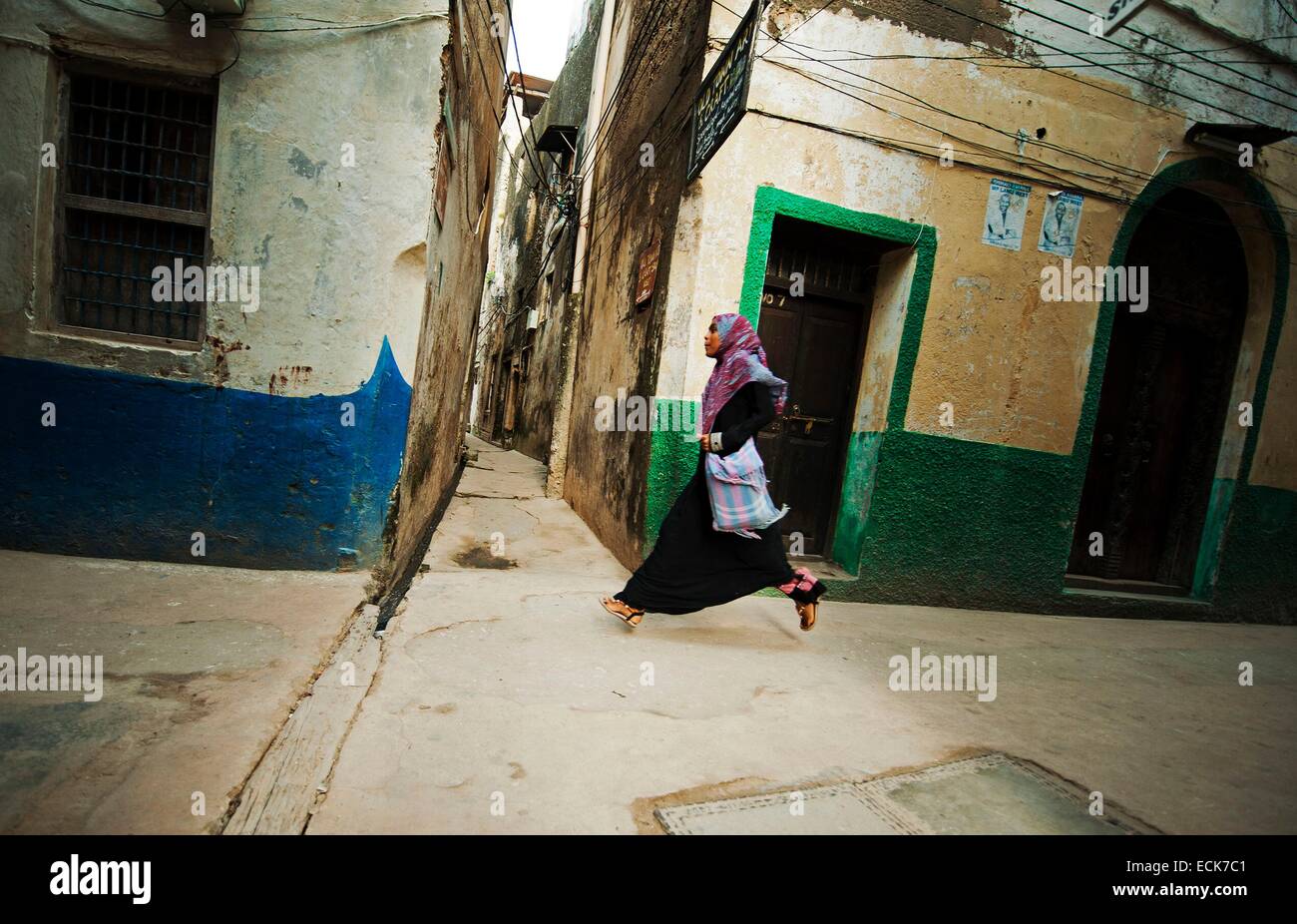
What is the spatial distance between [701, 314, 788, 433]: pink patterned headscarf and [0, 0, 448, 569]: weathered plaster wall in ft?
6.19

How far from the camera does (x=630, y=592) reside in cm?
343

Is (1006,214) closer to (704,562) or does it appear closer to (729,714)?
(704,562)

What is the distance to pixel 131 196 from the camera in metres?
3.62

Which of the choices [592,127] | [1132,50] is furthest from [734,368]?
[592,127]

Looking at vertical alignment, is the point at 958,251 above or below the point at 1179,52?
below

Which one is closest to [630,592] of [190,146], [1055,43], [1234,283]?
[190,146]

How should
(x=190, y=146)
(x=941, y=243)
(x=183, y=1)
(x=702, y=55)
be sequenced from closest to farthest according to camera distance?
(x=183, y=1)
(x=190, y=146)
(x=702, y=55)
(x=941, y=243)

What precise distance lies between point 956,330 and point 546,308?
33.0ft

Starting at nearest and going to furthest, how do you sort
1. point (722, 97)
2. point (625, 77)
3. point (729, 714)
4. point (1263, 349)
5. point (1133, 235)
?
point (729, 714) < point (722, 97) < point (1133, 235) < point (1263, 349) < point (625, 77)

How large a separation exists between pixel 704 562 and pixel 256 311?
2993 millimetres

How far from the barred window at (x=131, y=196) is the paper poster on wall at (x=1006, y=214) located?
17.7ft

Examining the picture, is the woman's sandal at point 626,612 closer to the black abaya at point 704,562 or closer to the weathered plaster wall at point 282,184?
the black abaya at point 704,562

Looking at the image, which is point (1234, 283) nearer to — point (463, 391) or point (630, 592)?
point (630, 592)

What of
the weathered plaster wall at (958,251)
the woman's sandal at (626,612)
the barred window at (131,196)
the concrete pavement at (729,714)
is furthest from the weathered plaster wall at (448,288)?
the weathered plaster wall at (958,251)
